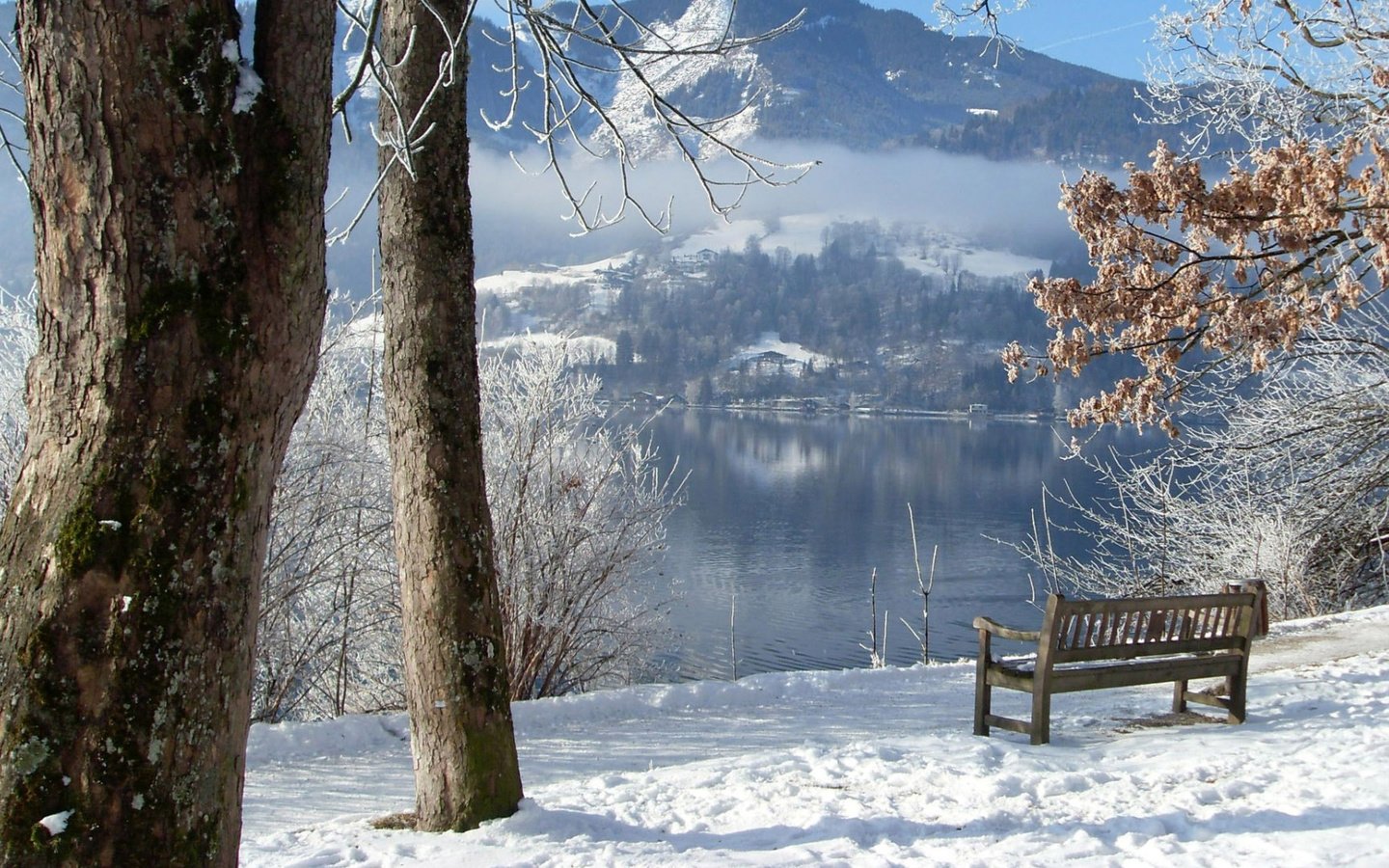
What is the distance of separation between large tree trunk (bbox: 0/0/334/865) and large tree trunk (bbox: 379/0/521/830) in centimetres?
→ 230

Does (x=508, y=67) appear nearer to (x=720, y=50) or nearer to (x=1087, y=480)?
(x=720, y=50)

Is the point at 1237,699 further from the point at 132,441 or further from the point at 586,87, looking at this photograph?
the point at 132,441

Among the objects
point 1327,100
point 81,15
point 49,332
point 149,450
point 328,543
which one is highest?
point 1327,100

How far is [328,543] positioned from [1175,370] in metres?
9.50

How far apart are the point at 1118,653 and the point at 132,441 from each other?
550 cm

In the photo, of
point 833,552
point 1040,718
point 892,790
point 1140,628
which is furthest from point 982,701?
point 833,552

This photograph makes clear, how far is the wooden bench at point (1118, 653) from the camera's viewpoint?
20.0 ft

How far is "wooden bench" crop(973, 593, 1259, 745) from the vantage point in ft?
20.0

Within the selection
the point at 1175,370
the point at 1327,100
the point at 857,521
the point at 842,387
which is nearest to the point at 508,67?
the point at 1175,370

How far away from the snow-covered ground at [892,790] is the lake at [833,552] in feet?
22.7

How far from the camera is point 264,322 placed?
2338 mm

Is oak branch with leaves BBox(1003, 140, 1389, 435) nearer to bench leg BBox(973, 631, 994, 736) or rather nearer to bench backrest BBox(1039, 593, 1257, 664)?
bench backrest BBox(1039, 593, 1257, 664)

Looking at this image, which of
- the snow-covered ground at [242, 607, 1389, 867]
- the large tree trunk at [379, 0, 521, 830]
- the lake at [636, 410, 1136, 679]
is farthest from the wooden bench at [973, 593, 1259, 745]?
the lake at [636, 410, 1136, 679]

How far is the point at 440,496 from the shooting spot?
4633mm
